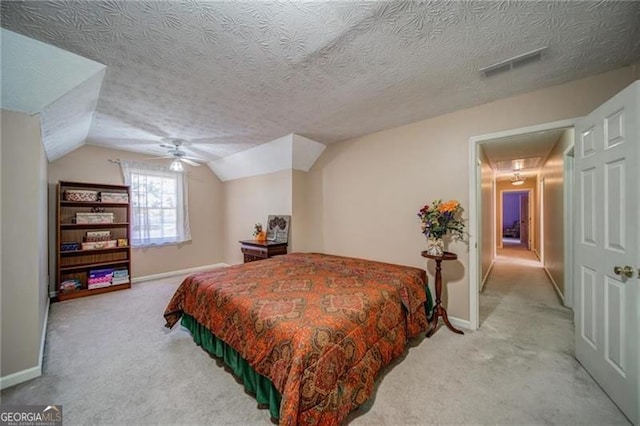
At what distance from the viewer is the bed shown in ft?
4.28

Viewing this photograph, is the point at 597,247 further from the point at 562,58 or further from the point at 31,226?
the point at 31,226

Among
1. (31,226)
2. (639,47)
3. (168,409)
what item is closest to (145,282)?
(31,226)

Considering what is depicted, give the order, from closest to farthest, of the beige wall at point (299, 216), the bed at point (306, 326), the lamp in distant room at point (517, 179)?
the bed at point (306, 326)
the beige wall at point (299, 216)
the lamp in distant room at point (517, 179)

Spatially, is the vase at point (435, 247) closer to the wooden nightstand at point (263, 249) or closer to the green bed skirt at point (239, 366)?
the green bed skirt at point (239, 366)

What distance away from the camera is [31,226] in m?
1.94

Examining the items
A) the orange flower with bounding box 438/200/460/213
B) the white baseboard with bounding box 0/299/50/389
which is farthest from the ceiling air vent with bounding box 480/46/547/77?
the white baseboard with bounding box 0/299/50/389

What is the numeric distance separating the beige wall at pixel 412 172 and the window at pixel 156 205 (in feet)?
9.81

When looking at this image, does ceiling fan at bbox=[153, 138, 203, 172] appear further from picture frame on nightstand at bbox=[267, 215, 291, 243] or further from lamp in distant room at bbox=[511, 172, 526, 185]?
lamp in distant room at bbox=[511, 172, 526, 185]

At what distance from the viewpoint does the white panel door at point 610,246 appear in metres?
1.43

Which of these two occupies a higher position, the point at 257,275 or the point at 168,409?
the point at 257,275

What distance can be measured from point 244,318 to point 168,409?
2.34ft

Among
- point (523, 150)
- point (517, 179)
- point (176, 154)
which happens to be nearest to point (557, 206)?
point (523, 150)

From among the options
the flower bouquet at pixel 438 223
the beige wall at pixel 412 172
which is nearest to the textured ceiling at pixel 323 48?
the beige wall at pixel 412 172

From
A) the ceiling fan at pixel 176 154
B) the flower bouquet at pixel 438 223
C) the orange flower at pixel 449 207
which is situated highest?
the ceiling fan at pixel 176 154
